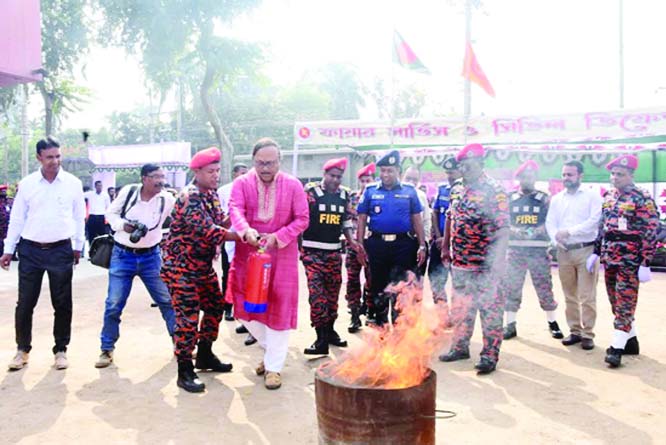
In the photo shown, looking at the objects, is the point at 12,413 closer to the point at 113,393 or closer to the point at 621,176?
the point at 113,393

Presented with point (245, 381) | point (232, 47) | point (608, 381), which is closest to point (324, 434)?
point (245, 381)

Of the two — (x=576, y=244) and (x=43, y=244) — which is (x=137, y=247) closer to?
(x=43, y=244)

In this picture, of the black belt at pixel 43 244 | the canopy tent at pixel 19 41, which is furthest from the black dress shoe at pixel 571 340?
the canopy tent at pixel 19 41

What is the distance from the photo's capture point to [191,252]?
4676mm

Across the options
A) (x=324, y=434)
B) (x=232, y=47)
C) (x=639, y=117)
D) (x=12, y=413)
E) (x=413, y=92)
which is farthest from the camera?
(x=413, y=92)

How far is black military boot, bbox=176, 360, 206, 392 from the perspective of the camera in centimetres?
468

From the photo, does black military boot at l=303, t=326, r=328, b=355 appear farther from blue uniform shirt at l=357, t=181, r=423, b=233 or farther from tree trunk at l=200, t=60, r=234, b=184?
tree trunk at l=200, t=60, r=234, b=184

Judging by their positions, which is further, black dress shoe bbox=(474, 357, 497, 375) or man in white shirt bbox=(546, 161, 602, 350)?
man in white shirt bbox=(546, 161, 602, 350)

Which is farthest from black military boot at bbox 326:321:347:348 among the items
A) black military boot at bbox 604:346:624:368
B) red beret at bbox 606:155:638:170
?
red beret at bbox 606:155:638:170

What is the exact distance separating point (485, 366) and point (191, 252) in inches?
103

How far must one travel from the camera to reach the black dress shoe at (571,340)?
6094mm

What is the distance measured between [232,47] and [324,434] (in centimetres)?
1872

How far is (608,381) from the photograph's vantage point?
4914 millimetres

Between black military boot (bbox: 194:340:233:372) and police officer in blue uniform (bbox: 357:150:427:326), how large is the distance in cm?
168
